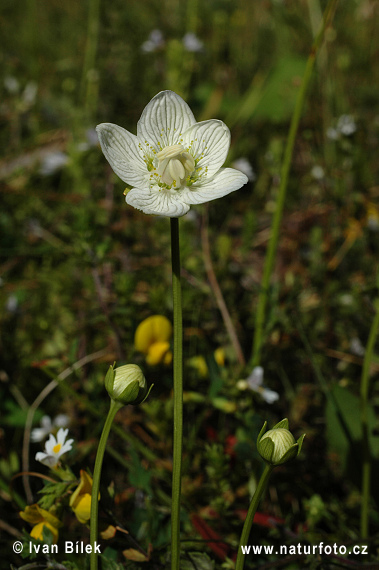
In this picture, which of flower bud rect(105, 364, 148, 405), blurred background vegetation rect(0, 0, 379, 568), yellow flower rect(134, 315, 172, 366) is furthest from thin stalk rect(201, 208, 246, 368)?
flower bud rect(105, 364, 148, 405)

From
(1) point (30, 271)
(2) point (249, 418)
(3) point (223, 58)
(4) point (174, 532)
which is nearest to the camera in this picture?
(4) point (174, 532)

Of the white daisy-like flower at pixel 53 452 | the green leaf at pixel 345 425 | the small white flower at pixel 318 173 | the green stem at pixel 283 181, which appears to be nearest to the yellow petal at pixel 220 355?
the green stem at pixel 283 181

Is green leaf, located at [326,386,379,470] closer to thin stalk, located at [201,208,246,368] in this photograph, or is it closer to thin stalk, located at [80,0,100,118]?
thin stalk, located at [201,208,246,368]

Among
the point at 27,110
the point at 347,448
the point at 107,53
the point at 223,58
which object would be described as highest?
the point at 223,58

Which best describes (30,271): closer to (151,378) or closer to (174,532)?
(151,378)

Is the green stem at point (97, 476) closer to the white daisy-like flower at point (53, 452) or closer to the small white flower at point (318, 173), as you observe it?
the white daisy-like flower at point (53, 452)

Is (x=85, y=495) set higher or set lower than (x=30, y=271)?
lower

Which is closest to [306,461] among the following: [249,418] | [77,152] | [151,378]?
[249,418]

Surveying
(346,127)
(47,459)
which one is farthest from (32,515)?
(346,127)
